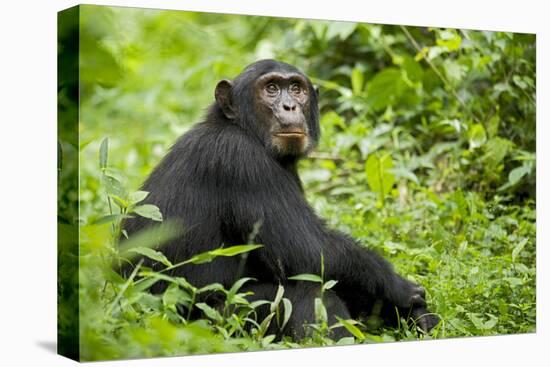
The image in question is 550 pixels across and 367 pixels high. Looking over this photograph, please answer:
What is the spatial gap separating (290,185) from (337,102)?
506 centimetres

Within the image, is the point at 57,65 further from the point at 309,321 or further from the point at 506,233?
the point at 506,233

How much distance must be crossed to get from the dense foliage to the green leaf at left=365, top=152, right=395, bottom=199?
2 cm

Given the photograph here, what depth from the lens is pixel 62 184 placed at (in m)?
6.20

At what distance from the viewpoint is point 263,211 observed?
6.62m

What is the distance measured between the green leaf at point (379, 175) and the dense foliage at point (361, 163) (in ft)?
0.07

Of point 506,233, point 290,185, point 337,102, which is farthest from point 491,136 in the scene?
point 290,185

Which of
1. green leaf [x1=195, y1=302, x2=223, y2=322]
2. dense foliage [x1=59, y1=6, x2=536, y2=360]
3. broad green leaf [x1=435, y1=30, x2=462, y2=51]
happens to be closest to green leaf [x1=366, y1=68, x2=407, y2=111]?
dense foliage [x1=59, y1=6, x2=536, y2=360]

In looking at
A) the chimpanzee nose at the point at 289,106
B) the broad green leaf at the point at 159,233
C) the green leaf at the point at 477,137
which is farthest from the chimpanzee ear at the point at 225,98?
the green leaf at the point at 477,137

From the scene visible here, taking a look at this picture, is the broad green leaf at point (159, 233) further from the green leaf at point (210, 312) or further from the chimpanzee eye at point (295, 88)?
the chimpanzee eye at point (295, 88)

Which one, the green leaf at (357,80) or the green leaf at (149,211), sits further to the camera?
the green leaf at (357,80)

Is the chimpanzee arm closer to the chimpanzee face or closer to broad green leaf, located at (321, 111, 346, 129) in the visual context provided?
the chimpanzee face

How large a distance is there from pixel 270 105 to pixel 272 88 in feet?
0.55

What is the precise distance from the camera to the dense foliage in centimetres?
580

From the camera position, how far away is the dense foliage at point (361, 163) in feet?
19.0
